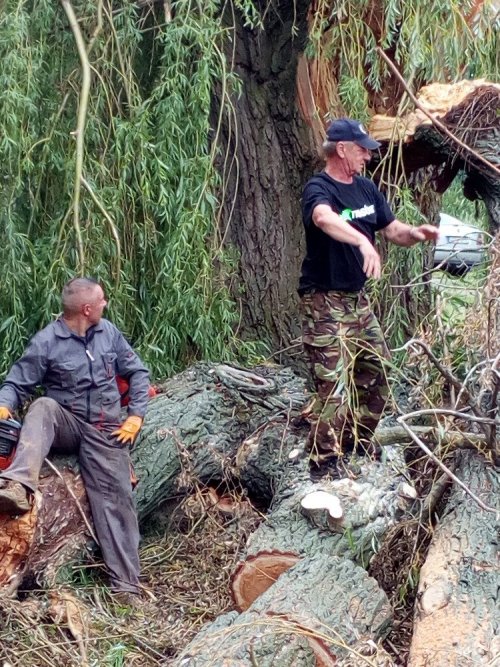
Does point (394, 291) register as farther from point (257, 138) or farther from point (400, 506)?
point (400, 506)

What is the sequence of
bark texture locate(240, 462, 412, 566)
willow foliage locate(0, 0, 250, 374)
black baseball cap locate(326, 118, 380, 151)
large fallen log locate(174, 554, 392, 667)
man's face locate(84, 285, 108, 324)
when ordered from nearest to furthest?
1. large fallen log locate(174, 554, 392, 667)
2. bark texture locate(240, 462, 412, 566)
3. black baseball cap locate(326, 118, 380, 151)
4. man's face locate(84, 285, 108, 324)
5. willow foliage locate(0, 0, 250, 374)

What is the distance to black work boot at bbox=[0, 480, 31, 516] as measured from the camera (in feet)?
17.3

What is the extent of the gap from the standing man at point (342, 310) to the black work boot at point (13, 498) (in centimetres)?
148

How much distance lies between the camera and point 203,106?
6.89 m

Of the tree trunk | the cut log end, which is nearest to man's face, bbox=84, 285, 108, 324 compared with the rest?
the cut log end

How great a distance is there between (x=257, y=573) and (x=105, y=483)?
0.98 meters

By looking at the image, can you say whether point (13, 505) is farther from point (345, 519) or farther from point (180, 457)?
point (345, 519)

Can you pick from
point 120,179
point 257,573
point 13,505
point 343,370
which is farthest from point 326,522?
point 120,179

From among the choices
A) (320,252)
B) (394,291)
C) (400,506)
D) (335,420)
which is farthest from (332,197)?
(394,291)

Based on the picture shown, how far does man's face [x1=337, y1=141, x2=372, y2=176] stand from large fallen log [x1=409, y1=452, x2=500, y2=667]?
5.32 ft

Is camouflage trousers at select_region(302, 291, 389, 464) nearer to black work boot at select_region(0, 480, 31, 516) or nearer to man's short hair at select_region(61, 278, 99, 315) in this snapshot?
man's short hair at select_region(61, 278, 99, 315)

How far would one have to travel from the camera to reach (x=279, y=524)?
5.60 metres

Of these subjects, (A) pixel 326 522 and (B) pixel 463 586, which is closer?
(B) pixel 463 586

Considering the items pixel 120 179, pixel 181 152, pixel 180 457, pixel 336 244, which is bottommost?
pixel 180 457
